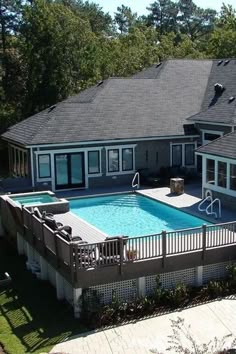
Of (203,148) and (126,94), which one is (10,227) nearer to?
(203,148)

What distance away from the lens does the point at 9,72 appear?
140 feet

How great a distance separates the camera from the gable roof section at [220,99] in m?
25.4

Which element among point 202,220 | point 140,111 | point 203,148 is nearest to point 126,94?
point 140,111

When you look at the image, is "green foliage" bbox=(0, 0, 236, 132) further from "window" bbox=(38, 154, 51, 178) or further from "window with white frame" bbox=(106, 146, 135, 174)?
"window" bbox=(38, 154, 51, 178)

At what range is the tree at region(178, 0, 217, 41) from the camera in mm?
98375

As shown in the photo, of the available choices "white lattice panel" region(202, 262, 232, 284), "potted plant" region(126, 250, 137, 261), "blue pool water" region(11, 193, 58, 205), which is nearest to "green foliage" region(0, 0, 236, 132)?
"blue pool water" region(11, 193, 58, 205)

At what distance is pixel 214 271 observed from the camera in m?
14.8

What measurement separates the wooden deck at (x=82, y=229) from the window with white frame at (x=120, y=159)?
22.1 feet

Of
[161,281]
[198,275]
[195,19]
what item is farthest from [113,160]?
[195,19]

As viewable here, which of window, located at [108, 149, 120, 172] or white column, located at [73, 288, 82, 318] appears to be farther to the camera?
window, located at [108, 149, 120, 172]

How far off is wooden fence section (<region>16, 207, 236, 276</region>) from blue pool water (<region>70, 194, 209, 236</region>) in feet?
13.2

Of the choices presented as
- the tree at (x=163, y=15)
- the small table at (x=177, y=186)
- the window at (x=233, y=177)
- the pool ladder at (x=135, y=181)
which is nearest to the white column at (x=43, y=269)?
the window at (x=233, y=177)

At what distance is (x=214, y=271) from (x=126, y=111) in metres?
15.2

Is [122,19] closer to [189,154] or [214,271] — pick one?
[189,154]
